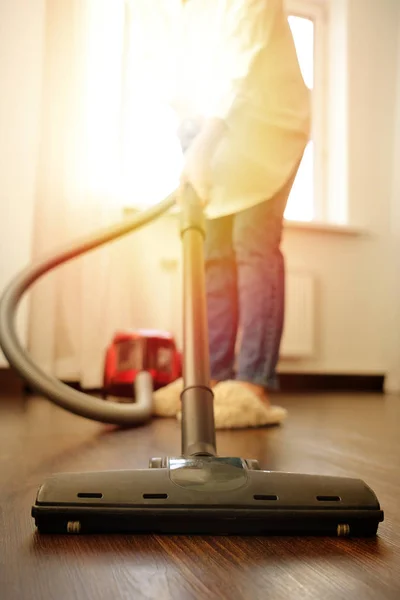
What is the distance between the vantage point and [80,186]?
2.10 meters

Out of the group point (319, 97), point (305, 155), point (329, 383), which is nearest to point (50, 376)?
point (329, 383)

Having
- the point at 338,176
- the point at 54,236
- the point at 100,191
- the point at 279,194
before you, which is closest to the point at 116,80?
the point at 100,191

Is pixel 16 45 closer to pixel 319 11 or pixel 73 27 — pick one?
pixel 73 27

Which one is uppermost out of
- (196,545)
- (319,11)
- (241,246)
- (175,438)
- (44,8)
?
(319,11)

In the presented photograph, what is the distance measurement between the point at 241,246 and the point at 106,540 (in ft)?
Answer: 3.13

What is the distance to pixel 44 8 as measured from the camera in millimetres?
2053

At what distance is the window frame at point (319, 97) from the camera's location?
2922 millimetres

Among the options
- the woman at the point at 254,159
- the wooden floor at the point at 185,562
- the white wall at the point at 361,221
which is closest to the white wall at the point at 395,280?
the white wall at the point at 361,221

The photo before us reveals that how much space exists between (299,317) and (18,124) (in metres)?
1.44

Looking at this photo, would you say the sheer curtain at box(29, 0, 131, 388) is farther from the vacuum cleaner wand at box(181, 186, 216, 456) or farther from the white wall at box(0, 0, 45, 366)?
the vacuum cleaner wand at box(181, 186, 216, 456)

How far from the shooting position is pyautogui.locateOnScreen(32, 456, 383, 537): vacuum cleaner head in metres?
0.48

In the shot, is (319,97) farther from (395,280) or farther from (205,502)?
(205,502)

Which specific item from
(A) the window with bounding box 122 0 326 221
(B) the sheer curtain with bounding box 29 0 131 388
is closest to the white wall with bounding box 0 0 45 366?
(B) the sheer curtain with bounding box 29 0 131 388

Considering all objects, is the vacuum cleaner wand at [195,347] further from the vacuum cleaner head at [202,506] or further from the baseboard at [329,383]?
the baseboard at [329,383]
